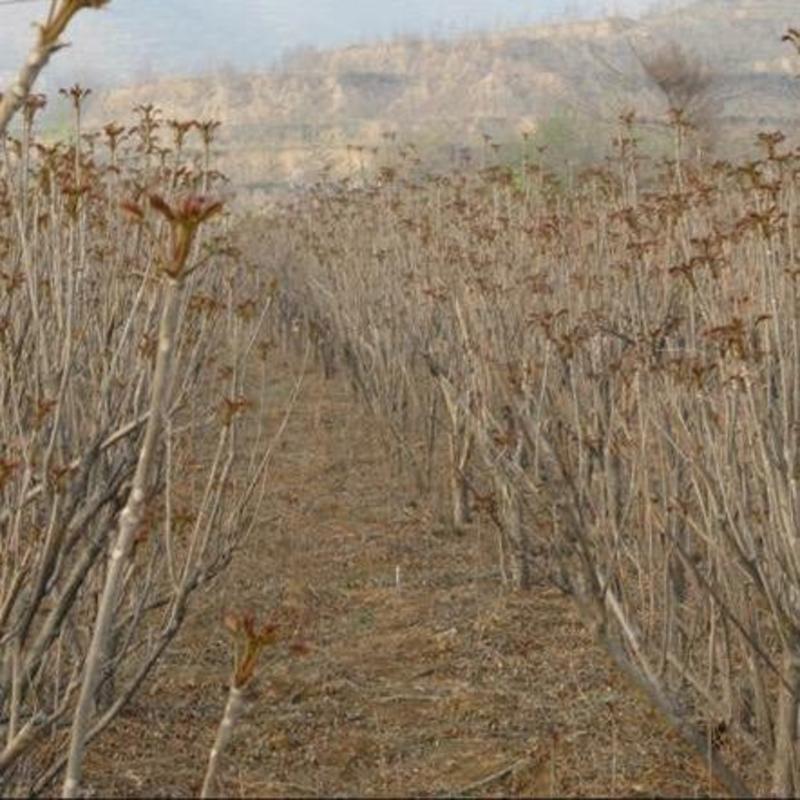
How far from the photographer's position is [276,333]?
1600cm

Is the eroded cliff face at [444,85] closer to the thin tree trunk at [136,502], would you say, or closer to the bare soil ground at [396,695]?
the bare soil ground at [396,695]

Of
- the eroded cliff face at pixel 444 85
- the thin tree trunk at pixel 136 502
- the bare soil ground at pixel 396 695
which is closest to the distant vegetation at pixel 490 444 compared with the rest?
the thin tree trunk at pixel 136 502

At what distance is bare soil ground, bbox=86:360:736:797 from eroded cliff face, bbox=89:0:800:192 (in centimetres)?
3592

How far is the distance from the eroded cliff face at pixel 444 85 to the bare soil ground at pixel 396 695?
35922 millimetres

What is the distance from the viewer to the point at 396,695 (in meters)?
4.76

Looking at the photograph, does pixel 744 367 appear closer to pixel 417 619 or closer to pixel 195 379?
pixel 195 379

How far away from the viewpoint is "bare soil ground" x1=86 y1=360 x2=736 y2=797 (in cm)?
397

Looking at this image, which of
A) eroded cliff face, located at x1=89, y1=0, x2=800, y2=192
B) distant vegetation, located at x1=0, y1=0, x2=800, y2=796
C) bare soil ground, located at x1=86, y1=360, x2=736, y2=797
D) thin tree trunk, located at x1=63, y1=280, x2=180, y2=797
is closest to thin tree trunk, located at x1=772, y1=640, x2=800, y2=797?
distant vegetation, located at x1=0, y1=0, x2=800, y2=796

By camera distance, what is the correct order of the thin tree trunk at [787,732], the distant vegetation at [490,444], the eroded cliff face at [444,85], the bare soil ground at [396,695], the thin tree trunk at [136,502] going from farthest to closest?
the eroded cliff face at [444,85], the bare soil ground at [396,695], the thin tree trunk at [787,732], the distant vegetation at [490,444], the thin tree trunk at [136,502]

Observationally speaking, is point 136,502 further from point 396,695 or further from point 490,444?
point 396,695

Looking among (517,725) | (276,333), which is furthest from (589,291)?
(276,333)

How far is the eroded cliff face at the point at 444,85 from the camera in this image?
47719mm

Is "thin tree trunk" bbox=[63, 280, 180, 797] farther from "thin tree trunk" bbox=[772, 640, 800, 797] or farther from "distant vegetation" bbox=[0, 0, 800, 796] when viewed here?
"thin tree trunk" bbox=[772, 640, 800, 797]

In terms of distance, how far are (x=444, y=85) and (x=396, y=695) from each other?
5916cm
